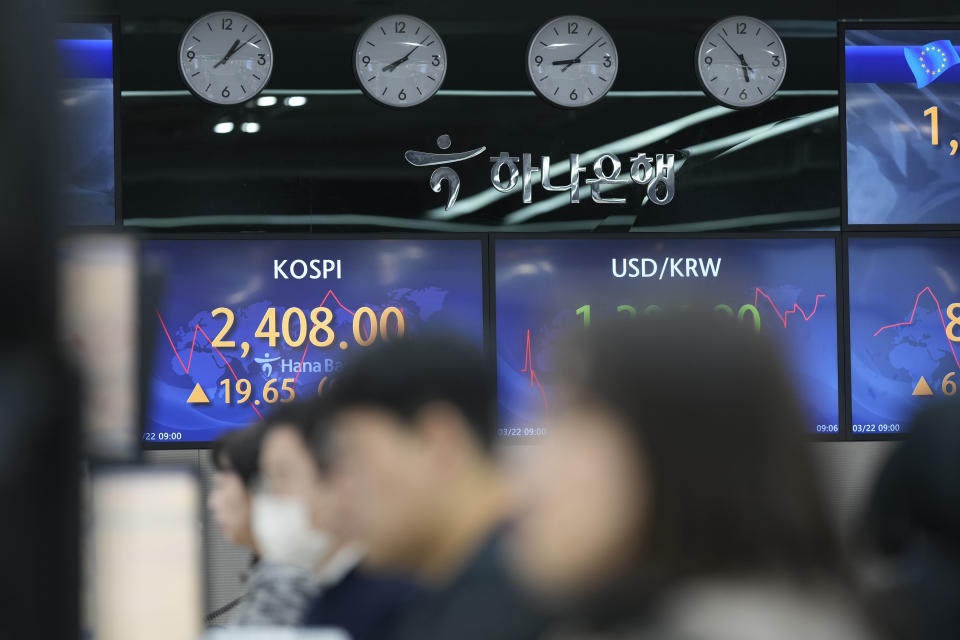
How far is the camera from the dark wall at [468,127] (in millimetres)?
4551

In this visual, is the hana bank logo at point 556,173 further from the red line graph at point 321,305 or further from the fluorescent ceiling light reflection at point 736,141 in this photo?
the red line graph at point 321,305

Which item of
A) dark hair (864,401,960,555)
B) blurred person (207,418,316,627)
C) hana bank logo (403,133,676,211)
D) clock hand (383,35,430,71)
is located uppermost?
clock hand (383,35,430,71)

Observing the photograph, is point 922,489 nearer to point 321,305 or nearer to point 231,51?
point 321,305

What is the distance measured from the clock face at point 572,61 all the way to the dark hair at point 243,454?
8.97 ft

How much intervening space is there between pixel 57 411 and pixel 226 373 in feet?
13.9

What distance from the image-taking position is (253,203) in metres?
4.57

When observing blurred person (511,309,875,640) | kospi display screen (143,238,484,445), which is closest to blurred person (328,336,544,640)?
blurred person (511,309,875,640)

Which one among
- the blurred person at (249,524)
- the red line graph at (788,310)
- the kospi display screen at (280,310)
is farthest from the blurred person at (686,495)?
the red line graph at (788,310)

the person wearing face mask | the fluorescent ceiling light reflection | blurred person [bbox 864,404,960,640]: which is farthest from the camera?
the fluorescent ceiling light reflection

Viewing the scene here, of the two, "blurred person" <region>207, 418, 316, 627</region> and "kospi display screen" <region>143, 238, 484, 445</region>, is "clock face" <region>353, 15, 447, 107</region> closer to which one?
"kospi display screen" <region>143, 238, 484, 445</region>

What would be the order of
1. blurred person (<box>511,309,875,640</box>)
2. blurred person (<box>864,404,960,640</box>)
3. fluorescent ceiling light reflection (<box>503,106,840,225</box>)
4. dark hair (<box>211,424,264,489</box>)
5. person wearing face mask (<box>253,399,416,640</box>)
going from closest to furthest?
blurred person (<box>511,309,875,640</box>) → blurred person (<box>864,404,960,640</box>) → person wearing face mask (<box>253,399,416,640</box>) → dark hair (<box>211,424,264,489</box>) → fluorescent ceiling light reflection (<box>503,106,840,225</box>)

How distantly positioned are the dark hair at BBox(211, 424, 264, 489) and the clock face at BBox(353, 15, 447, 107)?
2.56m

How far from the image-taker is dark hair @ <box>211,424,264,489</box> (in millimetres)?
2246

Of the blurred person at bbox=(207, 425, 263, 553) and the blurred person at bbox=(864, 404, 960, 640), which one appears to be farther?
the blurred person at bbox=(207, 425, 263, 553)
